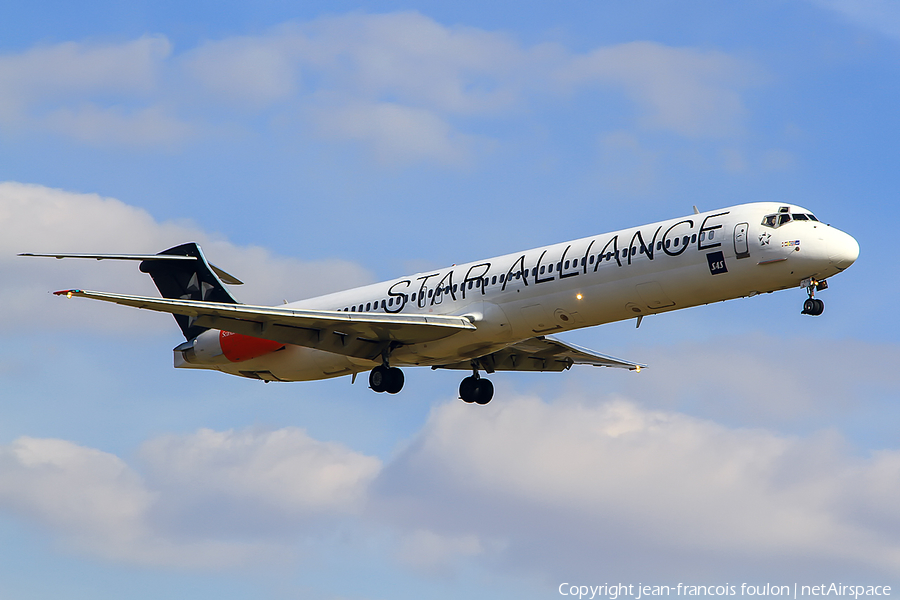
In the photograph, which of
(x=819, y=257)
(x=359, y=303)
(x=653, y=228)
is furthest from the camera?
(x=359, y=303)

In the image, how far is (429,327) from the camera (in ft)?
112

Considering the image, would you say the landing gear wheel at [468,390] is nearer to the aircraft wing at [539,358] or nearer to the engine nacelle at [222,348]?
the aircraft wing at [539,358]

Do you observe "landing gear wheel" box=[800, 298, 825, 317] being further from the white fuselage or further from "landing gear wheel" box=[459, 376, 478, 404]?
"landing gear wheel" box=[459, 376, 478, 404]

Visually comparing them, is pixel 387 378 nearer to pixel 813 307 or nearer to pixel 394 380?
pixel 394 380

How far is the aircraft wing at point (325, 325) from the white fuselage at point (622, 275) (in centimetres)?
62

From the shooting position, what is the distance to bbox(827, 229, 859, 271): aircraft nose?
96.9ft

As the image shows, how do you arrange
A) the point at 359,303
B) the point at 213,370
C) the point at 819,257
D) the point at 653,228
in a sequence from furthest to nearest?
the point at 213,370
the point at 359,303
the point at 653,228
the point at 819,257

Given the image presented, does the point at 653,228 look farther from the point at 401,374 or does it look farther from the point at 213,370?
the point at 213,370

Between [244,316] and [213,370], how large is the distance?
7435 mm

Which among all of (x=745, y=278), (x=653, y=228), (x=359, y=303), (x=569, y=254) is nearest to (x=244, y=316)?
(x=359, y=303)

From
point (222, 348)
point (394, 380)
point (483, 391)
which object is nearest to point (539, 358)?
point (483, 391)

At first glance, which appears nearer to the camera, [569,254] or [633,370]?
[569,254]

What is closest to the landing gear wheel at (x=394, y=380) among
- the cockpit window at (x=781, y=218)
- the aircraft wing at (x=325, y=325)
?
the aircraft wing at (x=325, y=325)

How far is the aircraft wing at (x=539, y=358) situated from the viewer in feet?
127
